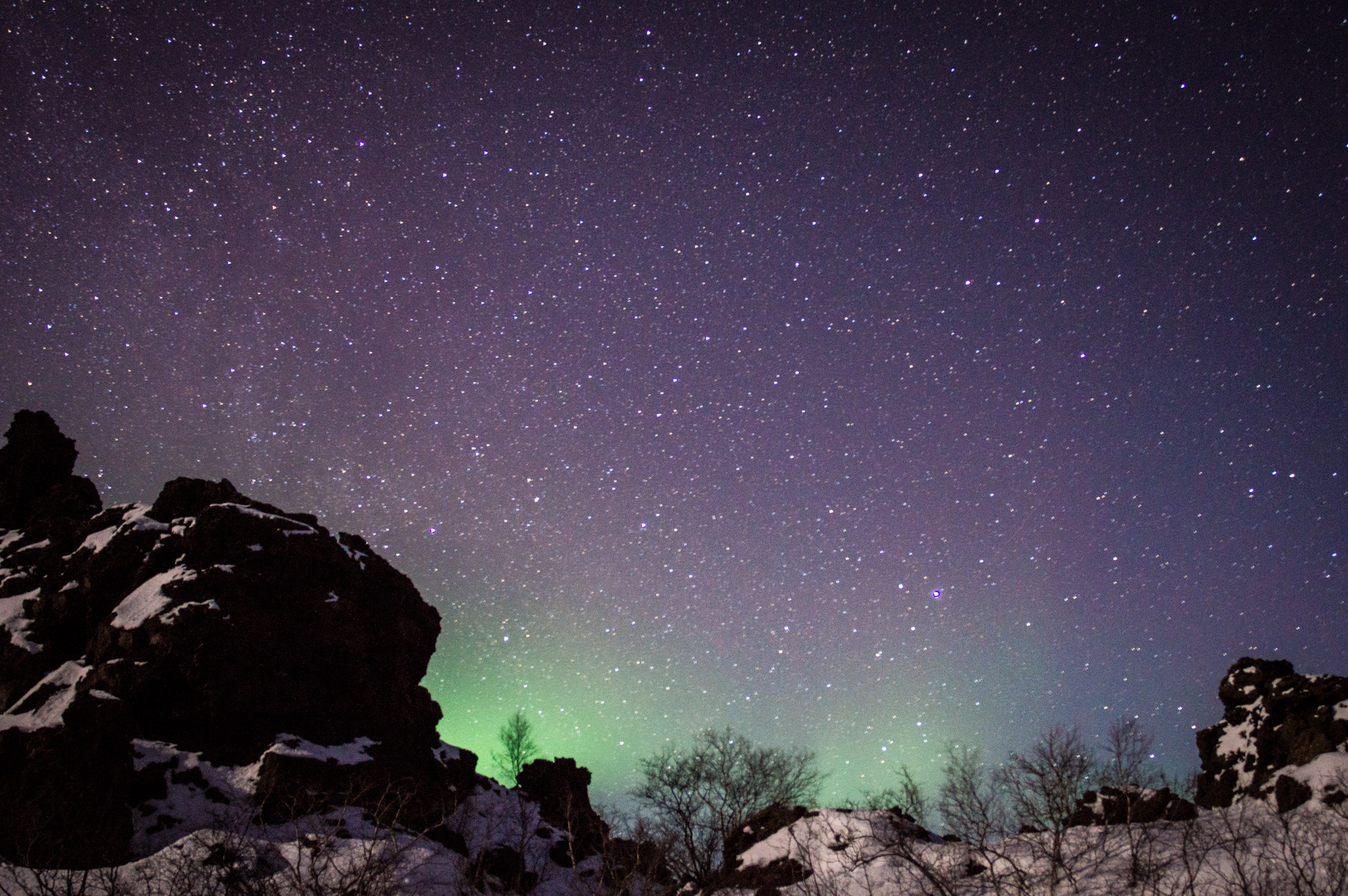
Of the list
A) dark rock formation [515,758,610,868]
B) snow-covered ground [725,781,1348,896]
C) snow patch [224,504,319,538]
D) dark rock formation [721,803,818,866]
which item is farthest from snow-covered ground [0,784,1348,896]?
snow patch [224,504,319,538]

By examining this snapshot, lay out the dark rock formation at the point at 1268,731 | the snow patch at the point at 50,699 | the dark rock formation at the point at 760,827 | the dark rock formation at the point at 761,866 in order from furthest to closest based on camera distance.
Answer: the snow patch at the point at 50,699 → the dark rock formation at the point at 760,827 → the dark rock formation at the point at 761,866 → the dark rock formation at the point at 1268,731

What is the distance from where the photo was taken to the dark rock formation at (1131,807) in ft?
58.3

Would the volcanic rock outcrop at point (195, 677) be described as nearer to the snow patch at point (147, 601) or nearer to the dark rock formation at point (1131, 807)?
the snow patch at point (147, 601)

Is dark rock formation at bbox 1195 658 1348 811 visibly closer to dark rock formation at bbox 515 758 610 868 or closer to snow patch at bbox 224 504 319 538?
dark rock formation at bbox 515 758 610 868

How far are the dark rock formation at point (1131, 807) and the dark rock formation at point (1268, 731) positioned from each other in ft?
8.23

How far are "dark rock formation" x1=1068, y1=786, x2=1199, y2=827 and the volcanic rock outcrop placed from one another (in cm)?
2808

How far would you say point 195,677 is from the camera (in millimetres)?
30078

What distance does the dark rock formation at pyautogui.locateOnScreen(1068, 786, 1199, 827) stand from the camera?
17.8 metres

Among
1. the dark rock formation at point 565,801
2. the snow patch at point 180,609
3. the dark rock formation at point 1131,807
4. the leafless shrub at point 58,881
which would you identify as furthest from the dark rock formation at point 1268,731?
the snow patch at point 180,609

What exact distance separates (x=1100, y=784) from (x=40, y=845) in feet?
125

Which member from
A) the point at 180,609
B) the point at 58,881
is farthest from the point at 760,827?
the point at 180,609

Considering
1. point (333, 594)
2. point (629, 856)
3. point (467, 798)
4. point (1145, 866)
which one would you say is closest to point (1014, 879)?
point (1145, 866)

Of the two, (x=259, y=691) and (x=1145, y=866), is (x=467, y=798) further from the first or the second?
(x=1145, y=866)

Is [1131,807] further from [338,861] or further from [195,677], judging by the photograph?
[195,677]
